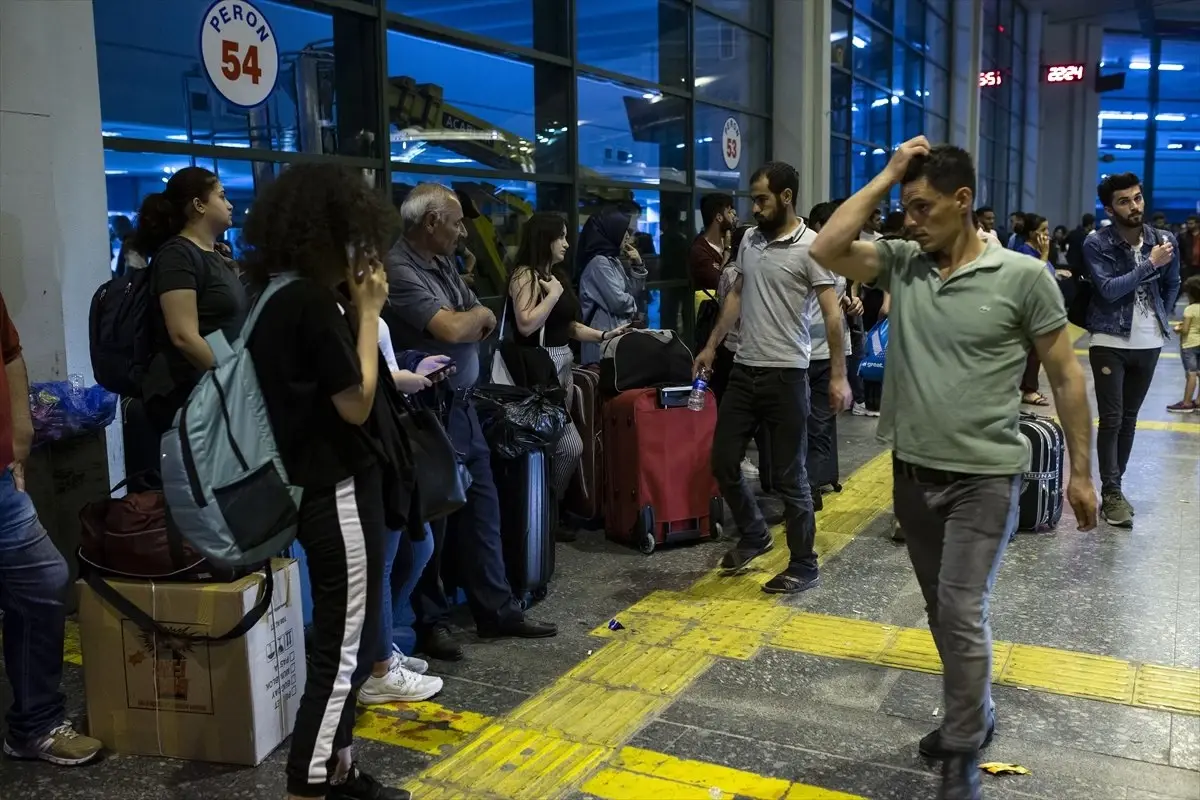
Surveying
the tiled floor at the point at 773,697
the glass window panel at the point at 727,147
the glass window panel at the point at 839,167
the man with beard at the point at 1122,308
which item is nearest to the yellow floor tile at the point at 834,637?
the tiled floor at the point at 773,697

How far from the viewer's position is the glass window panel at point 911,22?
623 inches

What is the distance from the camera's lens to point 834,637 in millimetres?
4039

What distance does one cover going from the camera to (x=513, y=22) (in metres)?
7.26

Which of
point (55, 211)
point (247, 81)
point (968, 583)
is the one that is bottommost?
point (968, 583)

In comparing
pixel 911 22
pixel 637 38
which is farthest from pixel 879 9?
pixel 637 38

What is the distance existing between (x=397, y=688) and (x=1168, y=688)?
8.50 feet

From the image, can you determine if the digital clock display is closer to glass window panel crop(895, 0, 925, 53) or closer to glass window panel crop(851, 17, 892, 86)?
glass window panel crop(895, 0, 925, 53)

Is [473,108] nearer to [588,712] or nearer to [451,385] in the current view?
[451,385]

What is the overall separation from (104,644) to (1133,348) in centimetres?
503

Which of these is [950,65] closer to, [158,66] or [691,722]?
[158,66]

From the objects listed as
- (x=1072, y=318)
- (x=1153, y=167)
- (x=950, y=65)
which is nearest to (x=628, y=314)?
(x=1072, y=318)

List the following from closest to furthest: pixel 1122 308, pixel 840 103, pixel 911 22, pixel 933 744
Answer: pixel 933 744 → pixel 1122 308 → pixel 840 103 → pixel 911 22

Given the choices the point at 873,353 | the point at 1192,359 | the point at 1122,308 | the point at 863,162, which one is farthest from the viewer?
the point at 863,162

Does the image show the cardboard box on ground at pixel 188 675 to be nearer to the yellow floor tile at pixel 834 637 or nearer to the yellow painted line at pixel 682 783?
the yellow painted line at pixel 682 783
